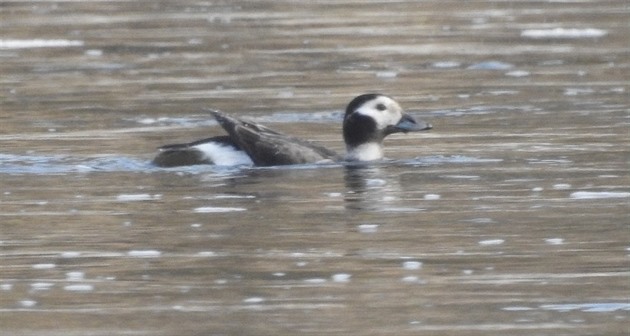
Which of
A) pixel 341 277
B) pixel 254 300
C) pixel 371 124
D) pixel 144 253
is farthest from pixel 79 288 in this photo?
pixel 371 124

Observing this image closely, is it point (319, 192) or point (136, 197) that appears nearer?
point (136, 197)

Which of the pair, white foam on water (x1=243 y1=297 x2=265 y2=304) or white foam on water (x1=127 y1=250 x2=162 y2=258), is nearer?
white foam on water (x1=243 y1=297 x2=265 y2=304)

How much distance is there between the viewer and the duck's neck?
14.6m

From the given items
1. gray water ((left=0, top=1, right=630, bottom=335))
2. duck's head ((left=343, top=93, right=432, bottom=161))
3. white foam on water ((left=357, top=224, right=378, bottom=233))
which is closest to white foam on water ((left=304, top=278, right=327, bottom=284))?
gray water ((left=0, top=1, right=630, bottom=335))

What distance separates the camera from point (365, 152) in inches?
578

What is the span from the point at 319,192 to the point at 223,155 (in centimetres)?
156

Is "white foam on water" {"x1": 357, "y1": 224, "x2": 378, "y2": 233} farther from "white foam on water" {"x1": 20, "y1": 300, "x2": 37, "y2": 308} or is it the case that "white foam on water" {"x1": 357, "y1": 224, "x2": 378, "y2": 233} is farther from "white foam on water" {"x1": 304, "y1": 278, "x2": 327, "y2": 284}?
"white foam on water" {"x1": 20, "y1": 300, "x2": 37, "y2": 308}

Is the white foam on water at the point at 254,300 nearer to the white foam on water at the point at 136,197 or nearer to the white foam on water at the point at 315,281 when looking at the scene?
the white foam on water at the point at 315,281

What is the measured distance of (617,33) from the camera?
25.2 m

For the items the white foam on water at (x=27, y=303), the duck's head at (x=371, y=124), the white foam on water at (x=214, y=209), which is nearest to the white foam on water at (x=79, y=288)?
the white foam on water at (x=27, y=303)

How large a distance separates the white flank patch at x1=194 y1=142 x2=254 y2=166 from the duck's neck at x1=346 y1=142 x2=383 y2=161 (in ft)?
2.56

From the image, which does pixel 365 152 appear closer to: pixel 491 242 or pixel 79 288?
pixel 491 242

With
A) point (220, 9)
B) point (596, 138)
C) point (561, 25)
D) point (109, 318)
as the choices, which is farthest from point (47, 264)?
point (220, 9)

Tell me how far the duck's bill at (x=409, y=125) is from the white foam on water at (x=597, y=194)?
2.71 meters
